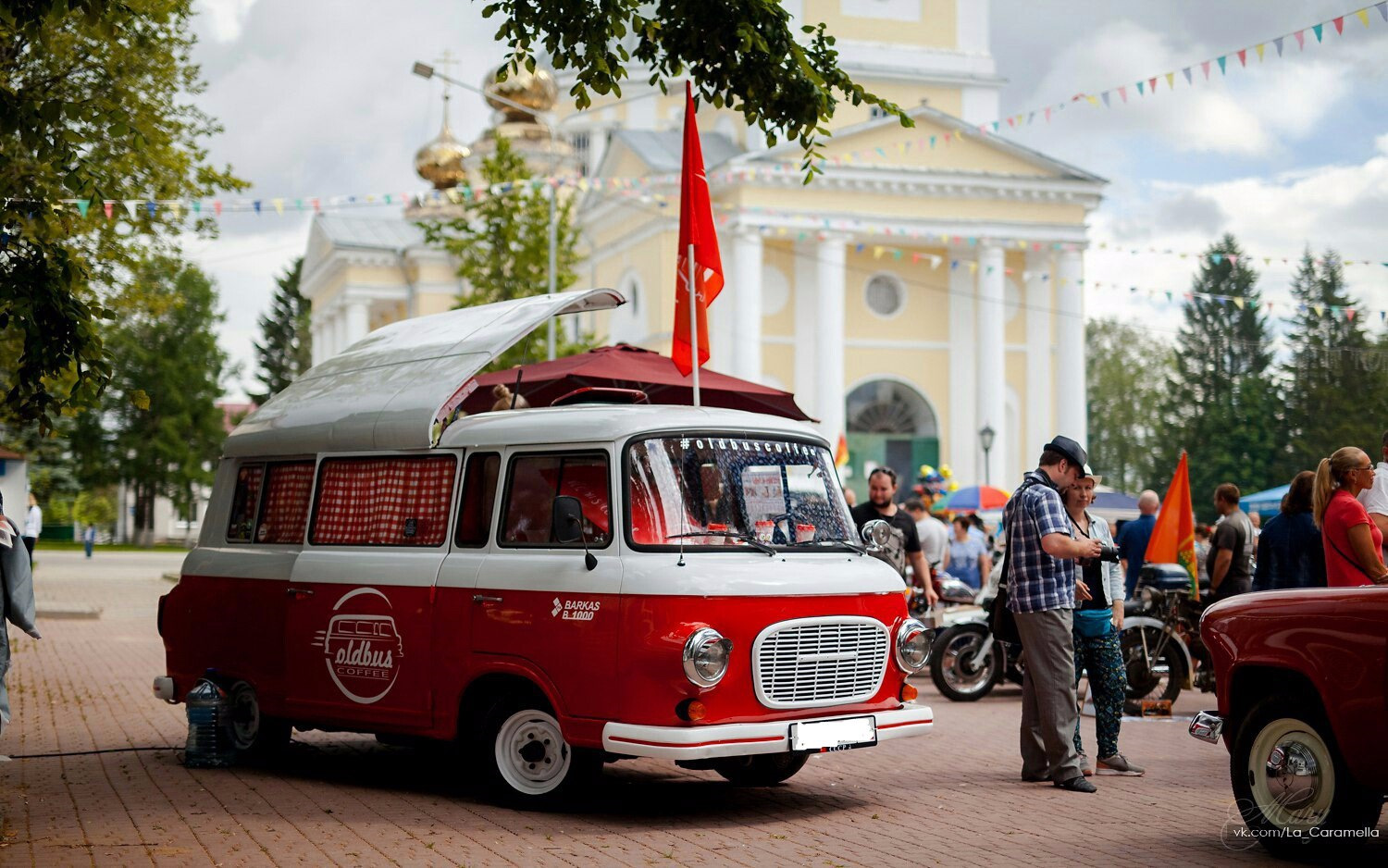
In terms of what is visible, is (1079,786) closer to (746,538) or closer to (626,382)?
(746,538)

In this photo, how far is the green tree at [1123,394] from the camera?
9106cm

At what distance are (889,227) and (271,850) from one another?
137ft

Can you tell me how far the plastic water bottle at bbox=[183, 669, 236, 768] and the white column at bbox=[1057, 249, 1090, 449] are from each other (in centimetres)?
4243

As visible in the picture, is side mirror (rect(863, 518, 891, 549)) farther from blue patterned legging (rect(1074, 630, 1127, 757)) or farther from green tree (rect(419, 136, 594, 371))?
green tree (rect(419, 136, 594, 371))

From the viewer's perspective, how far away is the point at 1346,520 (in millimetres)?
8789

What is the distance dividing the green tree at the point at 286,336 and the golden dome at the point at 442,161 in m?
25.8

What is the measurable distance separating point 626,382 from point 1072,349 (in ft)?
124

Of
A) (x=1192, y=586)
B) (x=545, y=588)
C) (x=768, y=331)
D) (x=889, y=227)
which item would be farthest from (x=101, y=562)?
(x=545, y=588)

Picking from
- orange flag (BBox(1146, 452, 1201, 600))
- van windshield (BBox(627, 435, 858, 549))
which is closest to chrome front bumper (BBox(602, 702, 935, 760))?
van windshield (BBox(627, 435, 858, 549))

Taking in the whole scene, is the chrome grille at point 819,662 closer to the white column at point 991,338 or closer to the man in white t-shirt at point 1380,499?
the man in white t-shirt at point 1380,499

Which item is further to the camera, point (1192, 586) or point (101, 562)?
point (101, 562)

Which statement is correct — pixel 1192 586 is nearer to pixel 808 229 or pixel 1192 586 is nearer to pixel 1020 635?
pixel 1020 635

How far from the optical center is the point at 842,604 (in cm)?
867

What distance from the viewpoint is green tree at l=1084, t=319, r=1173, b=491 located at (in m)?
91.1
